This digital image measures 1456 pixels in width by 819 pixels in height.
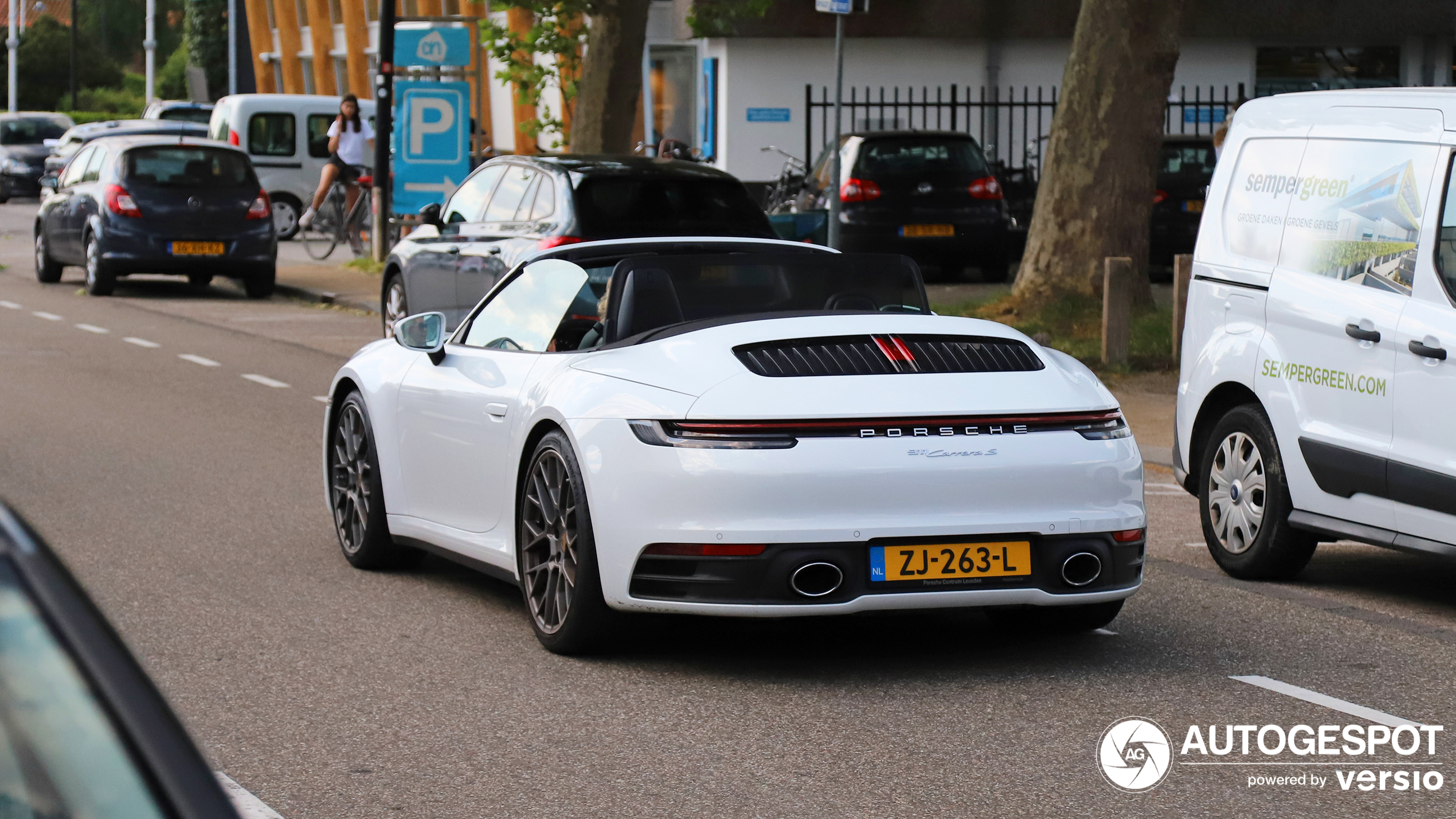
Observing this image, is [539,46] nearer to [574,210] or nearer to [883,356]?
[574,210]

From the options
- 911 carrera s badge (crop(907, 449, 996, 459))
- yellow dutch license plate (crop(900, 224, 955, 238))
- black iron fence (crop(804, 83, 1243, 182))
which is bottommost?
911 carrera s badge (crop(907, 449, 996, 459))

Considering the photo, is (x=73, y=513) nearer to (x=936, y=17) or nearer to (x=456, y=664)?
(x=456, y=664)

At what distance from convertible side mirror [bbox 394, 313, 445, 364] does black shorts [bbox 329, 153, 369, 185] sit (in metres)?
20.3

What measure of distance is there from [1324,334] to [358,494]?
3.64m

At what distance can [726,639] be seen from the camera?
6664 millimetres

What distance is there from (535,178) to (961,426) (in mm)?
8784

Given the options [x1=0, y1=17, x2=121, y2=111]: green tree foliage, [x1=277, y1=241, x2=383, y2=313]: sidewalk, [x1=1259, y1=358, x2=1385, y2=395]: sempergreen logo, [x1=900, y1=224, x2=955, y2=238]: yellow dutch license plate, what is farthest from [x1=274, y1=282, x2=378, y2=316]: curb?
[x1=0, y1=17, x2=121, y2=111]: green tree foliage

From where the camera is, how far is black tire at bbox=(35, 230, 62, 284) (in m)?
24.0

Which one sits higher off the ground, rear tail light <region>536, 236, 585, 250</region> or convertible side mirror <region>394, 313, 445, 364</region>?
rear tail light <region>536, 236, 585, 250</region>

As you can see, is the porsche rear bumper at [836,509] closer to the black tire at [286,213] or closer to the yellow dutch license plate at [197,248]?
the yellow dutch license plate at [197,248]

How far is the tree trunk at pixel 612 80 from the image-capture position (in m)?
22.4

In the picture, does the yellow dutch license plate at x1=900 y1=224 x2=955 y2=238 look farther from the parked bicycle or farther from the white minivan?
the white minivan

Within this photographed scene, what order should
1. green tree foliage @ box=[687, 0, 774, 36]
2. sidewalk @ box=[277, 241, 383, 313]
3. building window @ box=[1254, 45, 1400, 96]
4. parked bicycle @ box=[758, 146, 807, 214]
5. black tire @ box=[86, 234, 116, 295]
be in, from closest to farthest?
sidewalk @ box=[277, 241, 383, 313] < black tire @ box=[86, 234, 116, 295] < parked bicycle @ box=[758, 146, 807, 214] < green tree foliage @ box=[687, 0, 774, 36] < building window @ box=[1254, 45, 1400, 96]

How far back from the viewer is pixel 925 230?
2181cm
